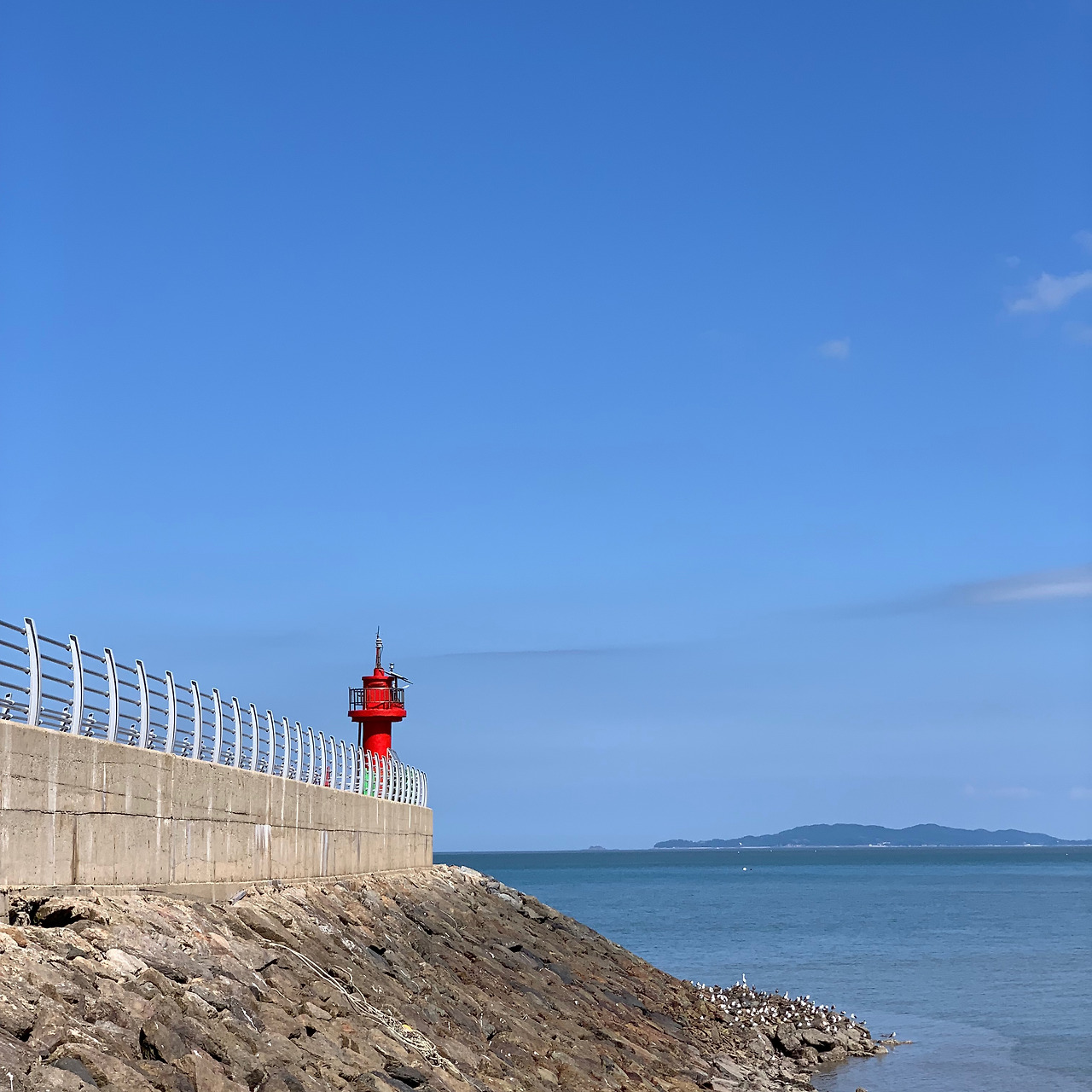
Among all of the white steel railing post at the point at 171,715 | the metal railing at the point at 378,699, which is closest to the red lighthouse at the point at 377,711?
the metal railing at the point at 378,699

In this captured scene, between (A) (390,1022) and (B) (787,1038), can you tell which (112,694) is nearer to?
(A) (390,1022)

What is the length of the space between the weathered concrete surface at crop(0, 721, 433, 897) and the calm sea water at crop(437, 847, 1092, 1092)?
997 centimetres

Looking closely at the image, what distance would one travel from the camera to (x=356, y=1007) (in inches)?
514

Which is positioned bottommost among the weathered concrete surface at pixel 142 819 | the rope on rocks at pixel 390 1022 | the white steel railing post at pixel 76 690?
the rope on rocks at pixel 390 1022

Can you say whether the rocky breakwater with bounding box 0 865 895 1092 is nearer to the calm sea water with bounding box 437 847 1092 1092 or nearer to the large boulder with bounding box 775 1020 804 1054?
the large boulder with bounding box 775 1020 804 1054

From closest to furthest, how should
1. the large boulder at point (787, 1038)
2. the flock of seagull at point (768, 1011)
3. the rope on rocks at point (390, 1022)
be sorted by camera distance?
the rope on rocks at point (390, 1022) → the large boulder at point (787, 1038) → the flock of seagull at point (768, 1011)

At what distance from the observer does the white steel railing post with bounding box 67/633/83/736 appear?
11.5m

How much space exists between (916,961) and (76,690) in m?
38.2

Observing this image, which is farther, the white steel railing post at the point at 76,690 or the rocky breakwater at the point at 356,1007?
the white steel railing post at the point at 76,690

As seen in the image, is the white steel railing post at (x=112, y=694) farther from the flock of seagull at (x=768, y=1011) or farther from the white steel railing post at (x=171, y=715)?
the flock of seagull at (x=768, y=1011)

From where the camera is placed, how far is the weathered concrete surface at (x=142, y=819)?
408 inches

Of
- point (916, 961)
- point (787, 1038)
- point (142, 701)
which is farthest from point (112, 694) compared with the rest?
point (916, 961)

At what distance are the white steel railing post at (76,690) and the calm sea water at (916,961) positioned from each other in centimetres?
1492

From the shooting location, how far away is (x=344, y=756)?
2280 cm
